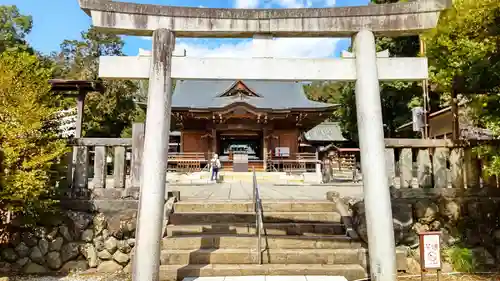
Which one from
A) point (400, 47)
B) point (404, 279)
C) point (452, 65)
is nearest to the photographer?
point (404, 279)

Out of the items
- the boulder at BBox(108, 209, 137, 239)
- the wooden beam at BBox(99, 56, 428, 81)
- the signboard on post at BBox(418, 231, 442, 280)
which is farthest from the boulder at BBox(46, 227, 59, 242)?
the signboard on post at BBox(418, 231, 442, 280)

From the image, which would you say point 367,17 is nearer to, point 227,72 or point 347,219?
point 227,72

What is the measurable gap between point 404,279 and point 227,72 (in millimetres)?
3904

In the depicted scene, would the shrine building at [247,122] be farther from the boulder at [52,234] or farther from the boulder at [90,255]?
the boulder at [52,234]

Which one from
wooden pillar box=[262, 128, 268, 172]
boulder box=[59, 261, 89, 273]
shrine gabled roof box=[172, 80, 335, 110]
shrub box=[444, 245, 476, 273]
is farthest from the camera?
wooden pillar box=[262, 128, 268, 172]

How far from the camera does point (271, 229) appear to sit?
5578mm

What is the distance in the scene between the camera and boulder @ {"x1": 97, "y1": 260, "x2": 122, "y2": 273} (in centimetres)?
541

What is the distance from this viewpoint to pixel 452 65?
17.3 feet

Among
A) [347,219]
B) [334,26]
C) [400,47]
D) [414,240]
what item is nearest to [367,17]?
[334,26]

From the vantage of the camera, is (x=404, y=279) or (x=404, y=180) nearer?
(x=404, y=279)

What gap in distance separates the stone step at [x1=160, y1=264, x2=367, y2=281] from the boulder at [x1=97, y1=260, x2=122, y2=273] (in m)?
1.19

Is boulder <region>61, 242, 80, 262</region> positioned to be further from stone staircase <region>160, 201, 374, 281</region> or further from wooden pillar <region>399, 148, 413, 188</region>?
wooden pillar <region>399, 148, 413, 188</region>

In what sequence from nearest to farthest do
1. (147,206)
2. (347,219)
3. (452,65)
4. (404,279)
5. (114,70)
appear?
(147,206) → (114,70) → (404,279) → (452,65) → (347,219)

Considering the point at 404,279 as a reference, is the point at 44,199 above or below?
above
